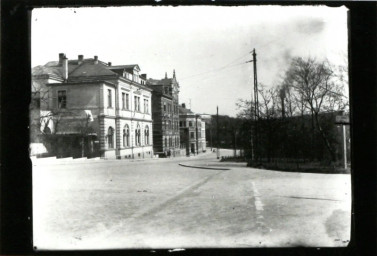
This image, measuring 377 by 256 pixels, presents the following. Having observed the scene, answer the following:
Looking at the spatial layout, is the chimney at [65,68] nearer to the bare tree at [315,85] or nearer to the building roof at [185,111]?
the building roof at [185,111]

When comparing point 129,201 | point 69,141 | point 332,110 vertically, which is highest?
point 332,110

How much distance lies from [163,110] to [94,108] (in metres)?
0.84

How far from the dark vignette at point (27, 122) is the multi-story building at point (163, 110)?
106cm

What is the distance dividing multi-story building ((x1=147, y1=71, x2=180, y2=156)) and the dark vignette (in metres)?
1.06

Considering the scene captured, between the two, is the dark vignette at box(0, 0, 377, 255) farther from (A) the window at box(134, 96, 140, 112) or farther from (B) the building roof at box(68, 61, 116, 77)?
(A) the window at box(134, 96, 140, 112)

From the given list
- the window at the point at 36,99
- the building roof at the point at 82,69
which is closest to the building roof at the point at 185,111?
the building roof at the point at 82,69

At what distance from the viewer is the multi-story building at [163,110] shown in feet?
10.4

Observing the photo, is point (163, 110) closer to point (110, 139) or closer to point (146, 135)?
point (146, 135)

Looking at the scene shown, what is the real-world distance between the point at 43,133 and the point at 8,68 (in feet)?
2.32

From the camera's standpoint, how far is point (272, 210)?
509cm

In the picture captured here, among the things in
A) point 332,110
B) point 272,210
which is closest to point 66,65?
point 332,110

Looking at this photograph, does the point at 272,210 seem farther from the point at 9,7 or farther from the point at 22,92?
the point at 9,7

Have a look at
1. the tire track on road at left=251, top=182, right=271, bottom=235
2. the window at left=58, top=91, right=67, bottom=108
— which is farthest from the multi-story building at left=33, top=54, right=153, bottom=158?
the tire track on road at left=251, top=182, right=271, bottom=235

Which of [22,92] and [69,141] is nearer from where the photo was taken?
[22,92]
